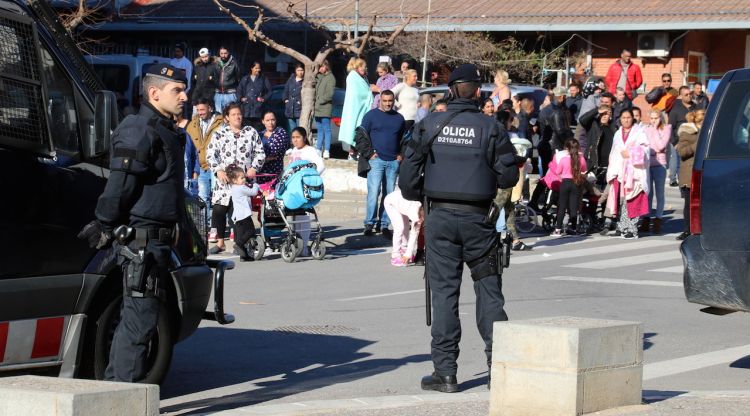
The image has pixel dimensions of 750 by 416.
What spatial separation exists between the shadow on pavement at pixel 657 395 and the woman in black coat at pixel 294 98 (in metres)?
17.8

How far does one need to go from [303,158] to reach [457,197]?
874 centimetres

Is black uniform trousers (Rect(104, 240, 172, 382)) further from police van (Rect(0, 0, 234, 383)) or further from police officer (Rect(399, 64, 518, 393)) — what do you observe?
police officer (Rect(399, 64, 518, 393))

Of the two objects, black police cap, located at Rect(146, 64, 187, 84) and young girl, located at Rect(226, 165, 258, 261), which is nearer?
black police cap, located at Rect(146, 64, 187, 84)

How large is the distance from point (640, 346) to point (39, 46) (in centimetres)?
382

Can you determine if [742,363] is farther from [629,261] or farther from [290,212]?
[290,212]

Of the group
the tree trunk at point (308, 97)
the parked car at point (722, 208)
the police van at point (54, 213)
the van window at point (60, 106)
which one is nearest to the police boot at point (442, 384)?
the police van at point (54, 213)

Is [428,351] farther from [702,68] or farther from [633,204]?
[702,68]

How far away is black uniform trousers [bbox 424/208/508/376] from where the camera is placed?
27.0ft

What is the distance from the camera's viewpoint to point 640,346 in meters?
7.41

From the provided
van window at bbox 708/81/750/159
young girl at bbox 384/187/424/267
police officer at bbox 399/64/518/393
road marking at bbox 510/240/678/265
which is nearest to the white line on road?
road marking at bbox 510/240/678/265

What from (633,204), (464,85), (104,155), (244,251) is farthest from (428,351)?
(633,204)

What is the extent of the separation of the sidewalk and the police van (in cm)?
81

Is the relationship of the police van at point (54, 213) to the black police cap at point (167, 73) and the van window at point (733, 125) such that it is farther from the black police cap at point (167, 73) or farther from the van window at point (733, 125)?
the van window at point (733, 125)

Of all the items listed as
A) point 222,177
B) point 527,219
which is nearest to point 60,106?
point 222,177
